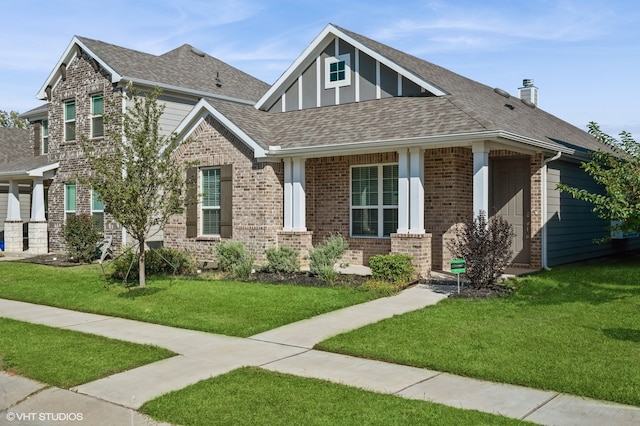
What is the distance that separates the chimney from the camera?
2278cm

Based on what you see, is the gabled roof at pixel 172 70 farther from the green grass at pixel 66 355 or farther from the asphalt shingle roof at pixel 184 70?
the green grass at pixel 66 355

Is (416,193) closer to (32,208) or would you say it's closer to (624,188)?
(624,188)

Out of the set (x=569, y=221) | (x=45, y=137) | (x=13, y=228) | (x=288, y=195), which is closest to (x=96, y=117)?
(x=45, y=137)

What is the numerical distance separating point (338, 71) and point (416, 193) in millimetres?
5395

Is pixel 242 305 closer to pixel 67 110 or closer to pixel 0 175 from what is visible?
pixel 67 110

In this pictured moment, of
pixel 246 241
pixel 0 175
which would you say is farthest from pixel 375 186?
pixel 0 175

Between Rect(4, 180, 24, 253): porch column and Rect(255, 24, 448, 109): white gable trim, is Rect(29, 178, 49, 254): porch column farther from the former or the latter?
Rect(255, 24, 448, 109): white gable trim

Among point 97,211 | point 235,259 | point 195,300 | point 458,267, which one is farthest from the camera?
point 97,211

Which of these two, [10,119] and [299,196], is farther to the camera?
[10,119]

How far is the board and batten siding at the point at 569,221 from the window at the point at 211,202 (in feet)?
28.2

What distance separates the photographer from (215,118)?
16516 mm

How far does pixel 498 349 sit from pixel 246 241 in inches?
376

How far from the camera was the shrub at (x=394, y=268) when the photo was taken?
41.0 ft

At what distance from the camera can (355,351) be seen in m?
7.54
